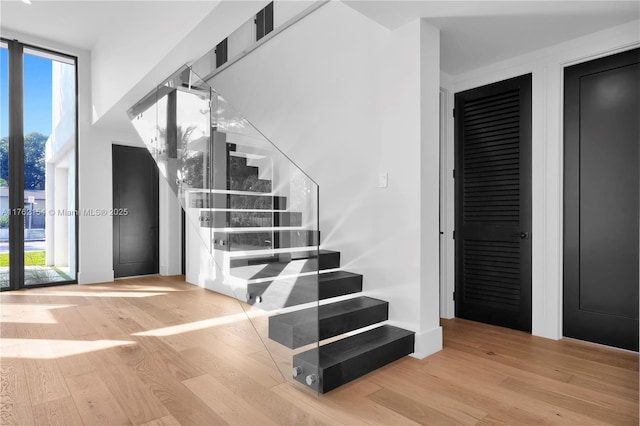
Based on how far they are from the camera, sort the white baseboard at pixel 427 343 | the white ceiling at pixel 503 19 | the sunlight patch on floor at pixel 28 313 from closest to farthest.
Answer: the white ceiling at pixel 503 19 < the white baseboard at pixel 427 343 < the sunlight patch on floor at pixel 28 313

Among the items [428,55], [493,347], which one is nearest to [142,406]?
[493,347]

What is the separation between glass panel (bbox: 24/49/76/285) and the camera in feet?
18.3

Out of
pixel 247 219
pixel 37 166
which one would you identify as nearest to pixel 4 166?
pixel 37 166

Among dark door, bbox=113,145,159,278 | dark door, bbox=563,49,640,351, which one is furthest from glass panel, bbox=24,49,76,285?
dark door, bbox=563,49,640,351

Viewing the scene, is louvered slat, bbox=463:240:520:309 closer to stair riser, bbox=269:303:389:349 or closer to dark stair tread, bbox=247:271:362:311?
stair riser, bbox=269:303:389:349

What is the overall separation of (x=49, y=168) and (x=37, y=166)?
16 cm

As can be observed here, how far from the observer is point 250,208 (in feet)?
9.68

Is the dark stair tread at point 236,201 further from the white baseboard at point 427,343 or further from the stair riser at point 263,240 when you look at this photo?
the white baseboard at point 427,343

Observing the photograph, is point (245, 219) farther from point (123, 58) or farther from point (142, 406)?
point (123, 58)

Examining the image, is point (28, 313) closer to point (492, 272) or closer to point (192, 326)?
point (192, 326)

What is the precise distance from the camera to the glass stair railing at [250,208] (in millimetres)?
2496

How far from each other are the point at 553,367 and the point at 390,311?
4.01 feet

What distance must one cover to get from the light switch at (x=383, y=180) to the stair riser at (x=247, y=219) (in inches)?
36.1

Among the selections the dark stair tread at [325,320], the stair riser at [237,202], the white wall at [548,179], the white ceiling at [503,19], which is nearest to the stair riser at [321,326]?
the dark stair tread at [325,320]
